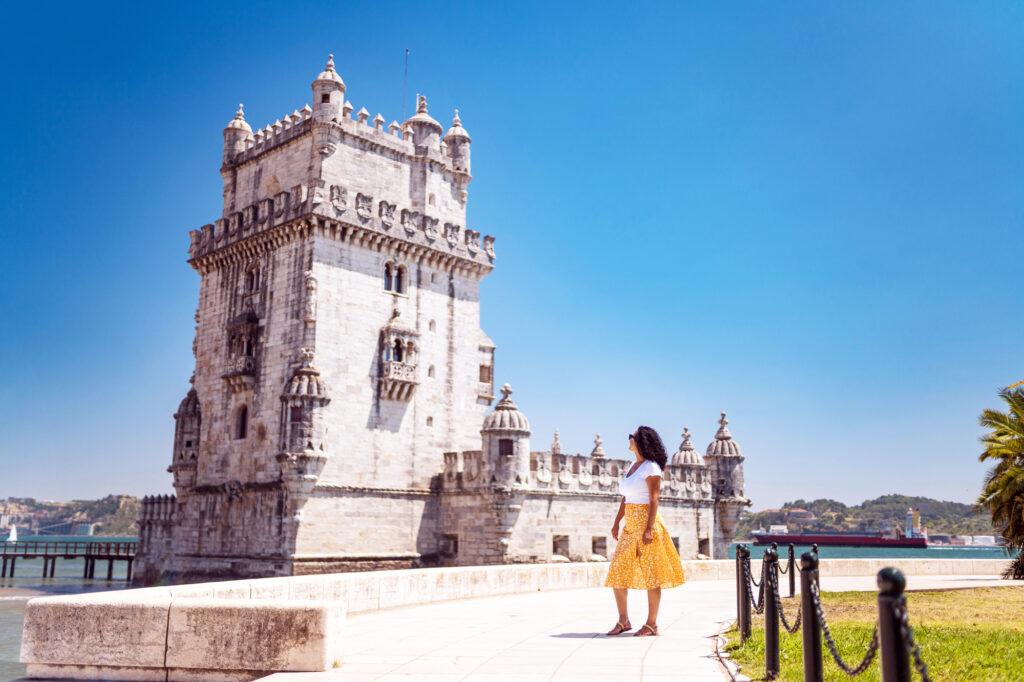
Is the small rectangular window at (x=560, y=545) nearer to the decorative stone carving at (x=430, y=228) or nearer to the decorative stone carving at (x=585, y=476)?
the decorative stone carving at (x=585, y=476)

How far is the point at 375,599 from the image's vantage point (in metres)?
15.6

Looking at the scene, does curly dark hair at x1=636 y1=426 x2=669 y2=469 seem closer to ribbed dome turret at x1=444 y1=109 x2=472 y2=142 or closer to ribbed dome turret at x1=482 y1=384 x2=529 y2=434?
ribbed dome turret at x1=482 y1=384 x2=529 y2=434

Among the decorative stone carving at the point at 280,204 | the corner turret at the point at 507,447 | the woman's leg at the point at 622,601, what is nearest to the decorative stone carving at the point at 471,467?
the corner turret at the point at 507,447

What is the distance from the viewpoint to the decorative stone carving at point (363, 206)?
3416cm

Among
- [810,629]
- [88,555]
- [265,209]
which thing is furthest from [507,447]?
[88,555]

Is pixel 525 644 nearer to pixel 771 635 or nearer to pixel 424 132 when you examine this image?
pixel 771 635

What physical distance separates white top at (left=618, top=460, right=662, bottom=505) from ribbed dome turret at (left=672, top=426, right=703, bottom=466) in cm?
2959

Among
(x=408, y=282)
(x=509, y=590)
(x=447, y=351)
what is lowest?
(x=509, y=590)

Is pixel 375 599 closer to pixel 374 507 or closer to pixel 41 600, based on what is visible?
pixel 41 600

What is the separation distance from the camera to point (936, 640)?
1166 centimetres

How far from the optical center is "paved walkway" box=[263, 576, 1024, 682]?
8719 mm

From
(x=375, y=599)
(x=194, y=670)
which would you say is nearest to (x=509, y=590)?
(x=375, y=599)

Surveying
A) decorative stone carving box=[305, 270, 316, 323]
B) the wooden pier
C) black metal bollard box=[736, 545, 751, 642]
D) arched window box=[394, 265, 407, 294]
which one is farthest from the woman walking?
the wooden pier

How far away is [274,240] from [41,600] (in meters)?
26.0
